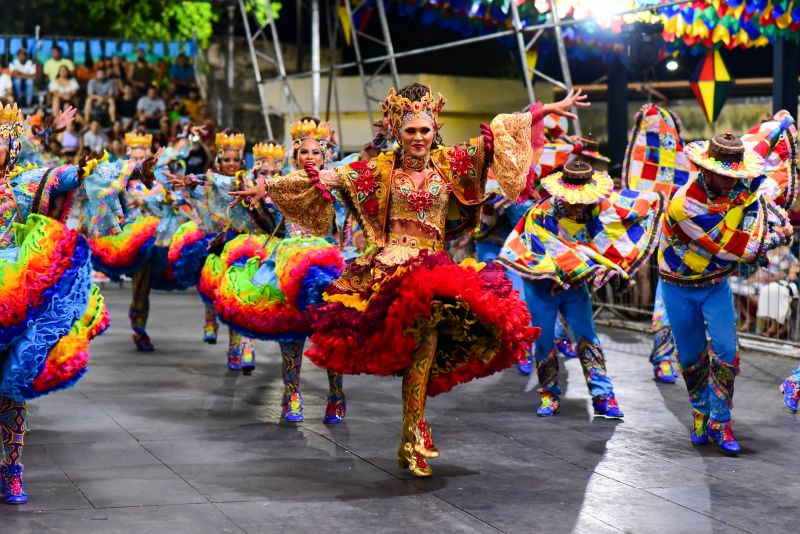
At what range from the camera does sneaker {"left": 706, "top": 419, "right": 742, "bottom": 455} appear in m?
7.33

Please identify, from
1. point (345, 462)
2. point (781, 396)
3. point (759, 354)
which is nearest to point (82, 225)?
point (345, 462)

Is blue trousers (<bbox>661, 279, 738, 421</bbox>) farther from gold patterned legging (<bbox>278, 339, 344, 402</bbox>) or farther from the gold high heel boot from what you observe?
gold patterned legging (<bbox>278, 339, 344, 402</bbox>)

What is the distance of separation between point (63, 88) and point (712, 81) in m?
12.3

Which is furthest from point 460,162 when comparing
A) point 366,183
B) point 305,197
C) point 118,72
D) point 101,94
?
point 118,72

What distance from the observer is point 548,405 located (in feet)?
28.1

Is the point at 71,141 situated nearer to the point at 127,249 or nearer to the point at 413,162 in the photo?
the point at 127,249

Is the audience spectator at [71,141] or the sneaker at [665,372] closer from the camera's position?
the sneaker at [665,372]

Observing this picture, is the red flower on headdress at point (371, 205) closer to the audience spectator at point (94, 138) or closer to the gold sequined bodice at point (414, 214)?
the gold sequined bodice at point (414, 214)

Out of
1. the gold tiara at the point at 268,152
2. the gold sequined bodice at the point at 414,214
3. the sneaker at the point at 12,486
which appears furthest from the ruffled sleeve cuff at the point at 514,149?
the gold tiara at the point at 268,152

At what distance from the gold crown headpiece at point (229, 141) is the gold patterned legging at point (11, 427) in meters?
4.50

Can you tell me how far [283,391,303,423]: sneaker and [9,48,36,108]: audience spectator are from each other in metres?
15.4

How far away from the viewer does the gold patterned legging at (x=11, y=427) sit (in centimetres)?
596

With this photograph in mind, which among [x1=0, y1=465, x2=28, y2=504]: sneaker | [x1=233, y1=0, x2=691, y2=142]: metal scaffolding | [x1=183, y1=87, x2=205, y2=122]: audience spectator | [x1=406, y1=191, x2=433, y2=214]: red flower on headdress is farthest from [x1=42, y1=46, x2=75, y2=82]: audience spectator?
[x1=0, y1=465, x2=28, y2=504]: sneaker

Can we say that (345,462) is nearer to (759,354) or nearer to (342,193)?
(342,193)
